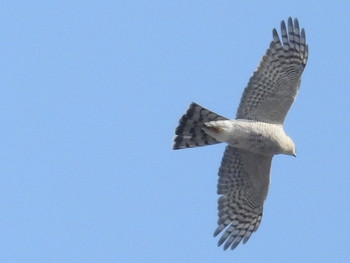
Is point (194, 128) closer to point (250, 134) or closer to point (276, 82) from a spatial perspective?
point (250, 134)

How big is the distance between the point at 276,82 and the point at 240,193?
2.09m

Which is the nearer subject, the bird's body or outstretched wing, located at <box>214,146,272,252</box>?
the bird's body

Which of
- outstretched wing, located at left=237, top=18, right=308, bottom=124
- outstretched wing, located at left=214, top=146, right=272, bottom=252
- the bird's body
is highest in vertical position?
outstretched wing, located at left=237, top=18, right=308, bottom=124

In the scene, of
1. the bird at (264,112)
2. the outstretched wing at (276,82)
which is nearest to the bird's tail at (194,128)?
the bird at (264,112)

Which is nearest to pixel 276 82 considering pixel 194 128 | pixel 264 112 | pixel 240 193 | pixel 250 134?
pixel 264 112

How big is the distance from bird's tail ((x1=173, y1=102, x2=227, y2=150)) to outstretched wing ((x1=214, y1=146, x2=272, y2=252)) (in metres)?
0.76

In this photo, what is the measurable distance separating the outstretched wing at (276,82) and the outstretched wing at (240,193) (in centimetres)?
84

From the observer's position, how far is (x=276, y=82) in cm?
1562

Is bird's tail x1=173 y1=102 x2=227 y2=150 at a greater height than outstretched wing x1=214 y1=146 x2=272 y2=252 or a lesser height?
greater

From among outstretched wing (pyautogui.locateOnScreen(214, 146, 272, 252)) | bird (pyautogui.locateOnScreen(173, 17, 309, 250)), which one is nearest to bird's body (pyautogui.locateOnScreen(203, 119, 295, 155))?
bird (pyautogui.locateOnScreen(173, 17, 309, 250))

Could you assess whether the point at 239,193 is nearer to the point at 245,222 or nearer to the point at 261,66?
the point at 245,222

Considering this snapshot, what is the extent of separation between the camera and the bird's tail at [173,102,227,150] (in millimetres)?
15531

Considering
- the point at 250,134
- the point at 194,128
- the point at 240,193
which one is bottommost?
the point at 240,193

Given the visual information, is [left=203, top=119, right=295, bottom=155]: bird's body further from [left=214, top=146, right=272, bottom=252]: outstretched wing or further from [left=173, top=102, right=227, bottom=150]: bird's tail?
[left=214, top=146, right=272, bottom=252]: outstretched wing
